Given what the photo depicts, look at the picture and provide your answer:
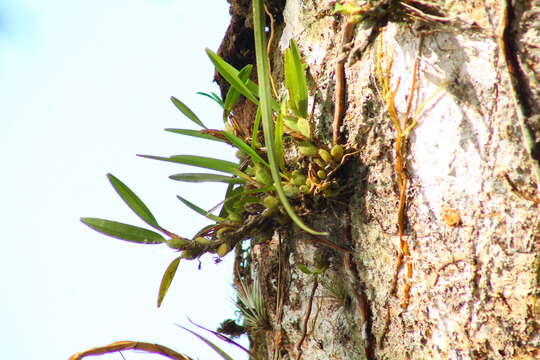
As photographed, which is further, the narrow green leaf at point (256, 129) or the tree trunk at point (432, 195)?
the narrow green leaf at point (256, 129)

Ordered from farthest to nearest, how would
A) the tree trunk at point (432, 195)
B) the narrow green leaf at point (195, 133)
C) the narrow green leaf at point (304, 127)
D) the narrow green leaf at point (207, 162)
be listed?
1. the narrow green leaf at point (195, 133)
2. the narrow green leaf at point (207, 162)
3. the narrow green leaf at point (304, 127)
4. the tree trunk at point (432, 195)

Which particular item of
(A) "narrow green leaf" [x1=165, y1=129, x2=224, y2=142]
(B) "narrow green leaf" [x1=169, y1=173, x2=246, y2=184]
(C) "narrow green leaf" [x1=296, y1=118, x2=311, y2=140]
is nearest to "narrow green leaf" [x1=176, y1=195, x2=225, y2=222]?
(B) "narrow green leaf" [x1=169, y1=173, x2=246, y2=184]

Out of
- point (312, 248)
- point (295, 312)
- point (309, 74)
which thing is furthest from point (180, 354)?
point (309, 74)

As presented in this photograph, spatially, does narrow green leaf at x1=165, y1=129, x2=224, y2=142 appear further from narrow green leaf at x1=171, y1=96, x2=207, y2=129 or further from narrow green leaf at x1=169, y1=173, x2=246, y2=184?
narrow green leaf at x1=169, y1=173, x2=246, y2=184

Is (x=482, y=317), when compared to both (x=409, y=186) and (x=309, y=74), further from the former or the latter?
(x=309, y=74)

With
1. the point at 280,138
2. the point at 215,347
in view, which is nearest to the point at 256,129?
the point at 280,138

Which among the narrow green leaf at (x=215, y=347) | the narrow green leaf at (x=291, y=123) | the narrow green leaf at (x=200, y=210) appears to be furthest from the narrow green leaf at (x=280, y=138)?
the narrow green leaf at (x=215, y=347)

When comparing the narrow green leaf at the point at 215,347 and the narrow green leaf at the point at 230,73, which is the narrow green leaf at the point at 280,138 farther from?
the narrow green leaf at the point at 215,347
